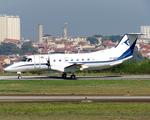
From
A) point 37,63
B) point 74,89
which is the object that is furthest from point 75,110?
point 37,63

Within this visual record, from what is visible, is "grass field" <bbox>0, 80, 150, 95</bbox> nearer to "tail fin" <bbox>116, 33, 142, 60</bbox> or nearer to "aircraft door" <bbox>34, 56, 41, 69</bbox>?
"aircraft door" <bbox>34, 56, 41, 69</bbox>

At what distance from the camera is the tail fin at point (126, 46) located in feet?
134

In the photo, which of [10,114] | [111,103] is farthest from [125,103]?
[10,114]

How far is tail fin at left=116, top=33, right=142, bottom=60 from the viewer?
4075cm

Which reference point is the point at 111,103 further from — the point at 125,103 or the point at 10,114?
the point at 10,114

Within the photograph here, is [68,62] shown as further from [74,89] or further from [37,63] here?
[74,89]

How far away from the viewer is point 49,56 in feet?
128

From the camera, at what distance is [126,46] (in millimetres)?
41125

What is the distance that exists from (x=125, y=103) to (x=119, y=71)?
28179mm

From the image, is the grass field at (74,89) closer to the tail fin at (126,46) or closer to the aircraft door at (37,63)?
the aircraft door at (37,63)

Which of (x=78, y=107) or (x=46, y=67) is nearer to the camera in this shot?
(x=78, y=107)

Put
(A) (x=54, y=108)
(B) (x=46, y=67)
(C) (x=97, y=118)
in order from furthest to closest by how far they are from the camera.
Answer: (B) (x=46, y=67) → (A) (x=54, y=108) → (C) (x=97, y=118)

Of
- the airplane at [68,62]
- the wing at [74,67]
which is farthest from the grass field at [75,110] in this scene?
the airplane at [68,62]

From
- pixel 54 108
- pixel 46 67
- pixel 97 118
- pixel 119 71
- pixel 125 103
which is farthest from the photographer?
pixel 119 71
